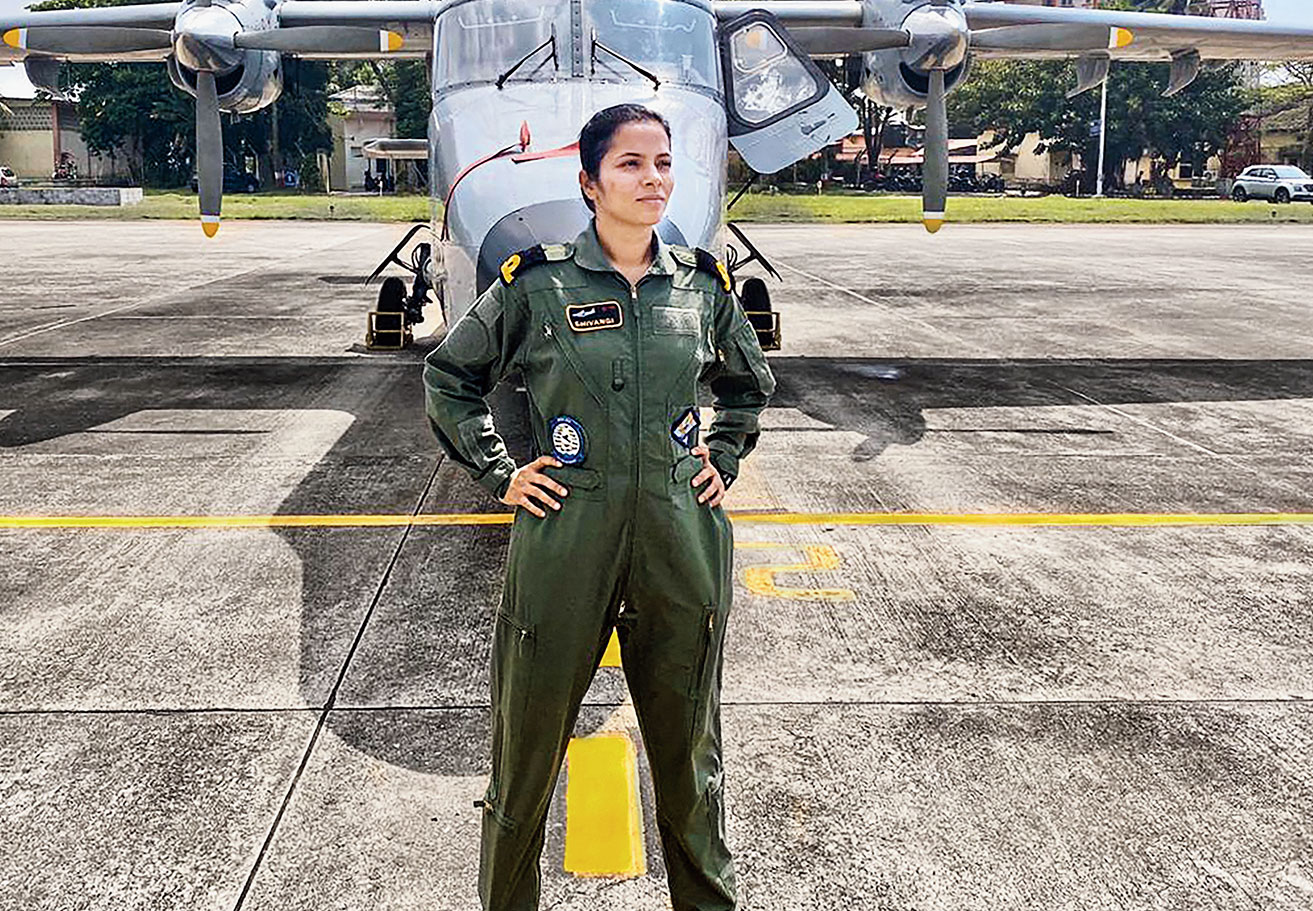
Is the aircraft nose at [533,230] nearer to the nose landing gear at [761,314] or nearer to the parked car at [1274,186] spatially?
the nose landing gear at [761,314]

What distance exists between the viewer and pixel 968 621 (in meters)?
5.54

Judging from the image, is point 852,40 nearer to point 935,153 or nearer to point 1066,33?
point 935,153

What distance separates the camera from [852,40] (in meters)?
11.6

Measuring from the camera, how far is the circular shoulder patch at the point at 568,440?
9.52 feet

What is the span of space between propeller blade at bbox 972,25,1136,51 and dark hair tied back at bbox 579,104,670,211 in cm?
1191

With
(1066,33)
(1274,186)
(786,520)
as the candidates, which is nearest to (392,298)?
(786,520)

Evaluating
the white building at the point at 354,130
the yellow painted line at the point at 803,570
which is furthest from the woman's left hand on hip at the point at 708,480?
the white building at the point at 354,130

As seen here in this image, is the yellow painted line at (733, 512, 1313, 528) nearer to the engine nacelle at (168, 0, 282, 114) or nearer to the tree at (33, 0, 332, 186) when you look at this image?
the engine nacelle at (168, 0, 282, 114)

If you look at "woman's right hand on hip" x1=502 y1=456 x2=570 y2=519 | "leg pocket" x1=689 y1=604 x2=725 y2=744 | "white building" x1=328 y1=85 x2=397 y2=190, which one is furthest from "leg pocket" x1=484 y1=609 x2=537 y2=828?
"white building" x1=328 y1=85 x2=397 y2=190

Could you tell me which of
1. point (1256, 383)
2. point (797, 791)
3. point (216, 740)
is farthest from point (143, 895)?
point (1256, 383)

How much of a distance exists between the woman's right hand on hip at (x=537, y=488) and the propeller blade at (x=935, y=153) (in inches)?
428

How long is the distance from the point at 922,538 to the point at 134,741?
13.7 feet

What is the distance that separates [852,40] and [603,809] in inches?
372

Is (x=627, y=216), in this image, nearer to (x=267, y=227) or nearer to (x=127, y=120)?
(x=267, y=227)
